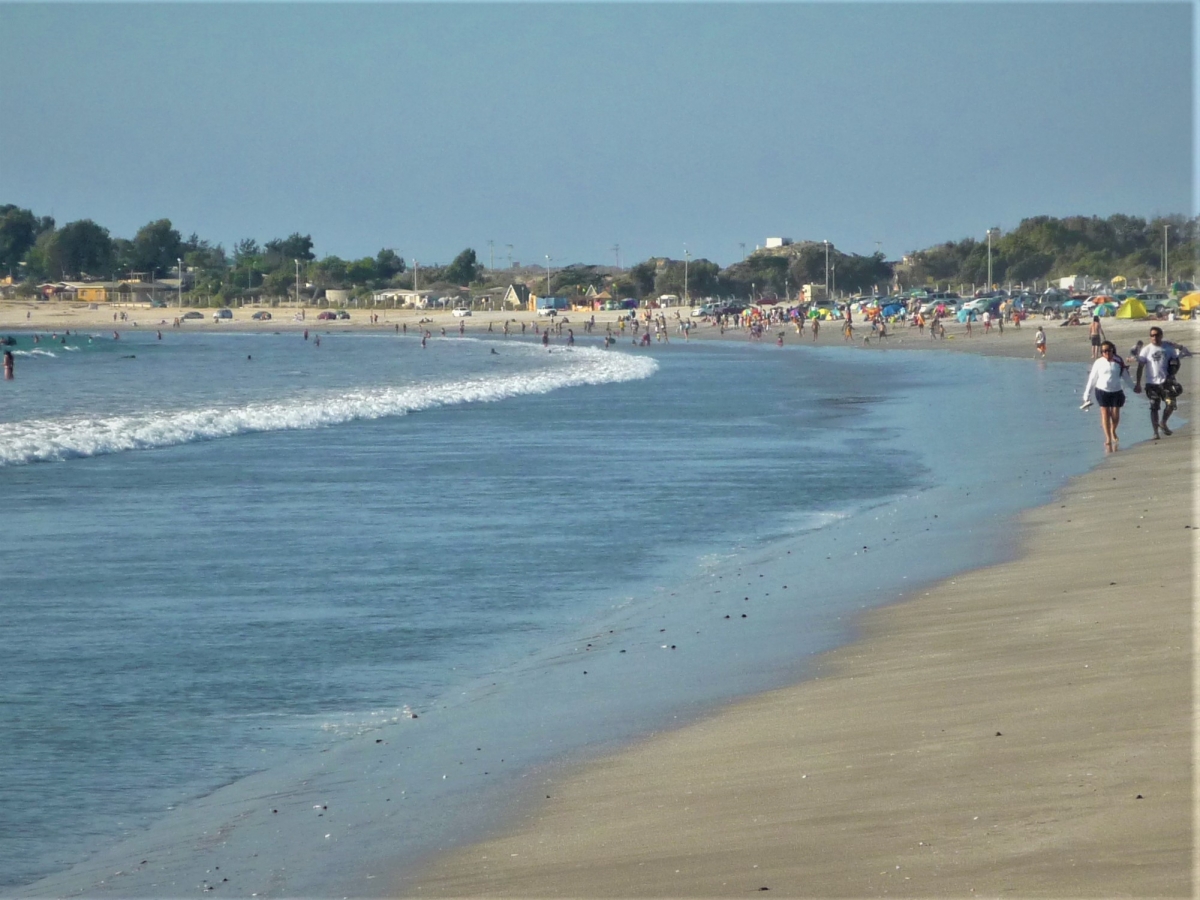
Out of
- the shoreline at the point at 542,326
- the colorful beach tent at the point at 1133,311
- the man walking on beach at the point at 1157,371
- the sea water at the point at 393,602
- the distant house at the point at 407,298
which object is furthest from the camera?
the distant house at the point at 407,298

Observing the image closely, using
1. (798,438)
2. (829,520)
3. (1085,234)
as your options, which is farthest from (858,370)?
(1085,234)

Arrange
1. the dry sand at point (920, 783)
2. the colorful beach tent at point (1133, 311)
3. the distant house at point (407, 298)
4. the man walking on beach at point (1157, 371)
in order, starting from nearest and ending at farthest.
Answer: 1. the dry sand at point (920, 783)
2. the man walking on beach at point (1157, 371)
3. the colorful beach tent at point (1133, 311)
4. the distant house at point (407, 298)

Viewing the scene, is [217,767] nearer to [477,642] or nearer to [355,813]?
[355,813]

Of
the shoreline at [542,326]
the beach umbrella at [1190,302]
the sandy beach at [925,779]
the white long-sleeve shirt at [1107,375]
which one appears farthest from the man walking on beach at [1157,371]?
the beach umbrella at [1190,302]

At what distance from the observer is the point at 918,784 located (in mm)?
5426

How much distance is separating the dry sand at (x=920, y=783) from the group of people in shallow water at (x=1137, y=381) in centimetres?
994

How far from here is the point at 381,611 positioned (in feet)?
33.2

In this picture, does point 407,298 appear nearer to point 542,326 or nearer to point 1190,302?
point 542,326

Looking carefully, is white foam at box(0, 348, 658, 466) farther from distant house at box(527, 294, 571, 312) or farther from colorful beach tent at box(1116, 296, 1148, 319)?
distant house at box(527, 294, 571, 312)

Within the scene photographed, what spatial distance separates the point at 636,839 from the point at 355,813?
4.38 feet

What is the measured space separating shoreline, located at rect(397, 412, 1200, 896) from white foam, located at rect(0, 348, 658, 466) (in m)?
17.6

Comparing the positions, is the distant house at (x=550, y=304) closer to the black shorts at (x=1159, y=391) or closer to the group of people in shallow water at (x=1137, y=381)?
the group of people in shallow water at (x=1137, y=381)

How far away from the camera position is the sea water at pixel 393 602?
605cm

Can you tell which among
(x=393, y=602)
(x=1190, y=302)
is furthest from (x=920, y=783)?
(x=1190, y=302)
